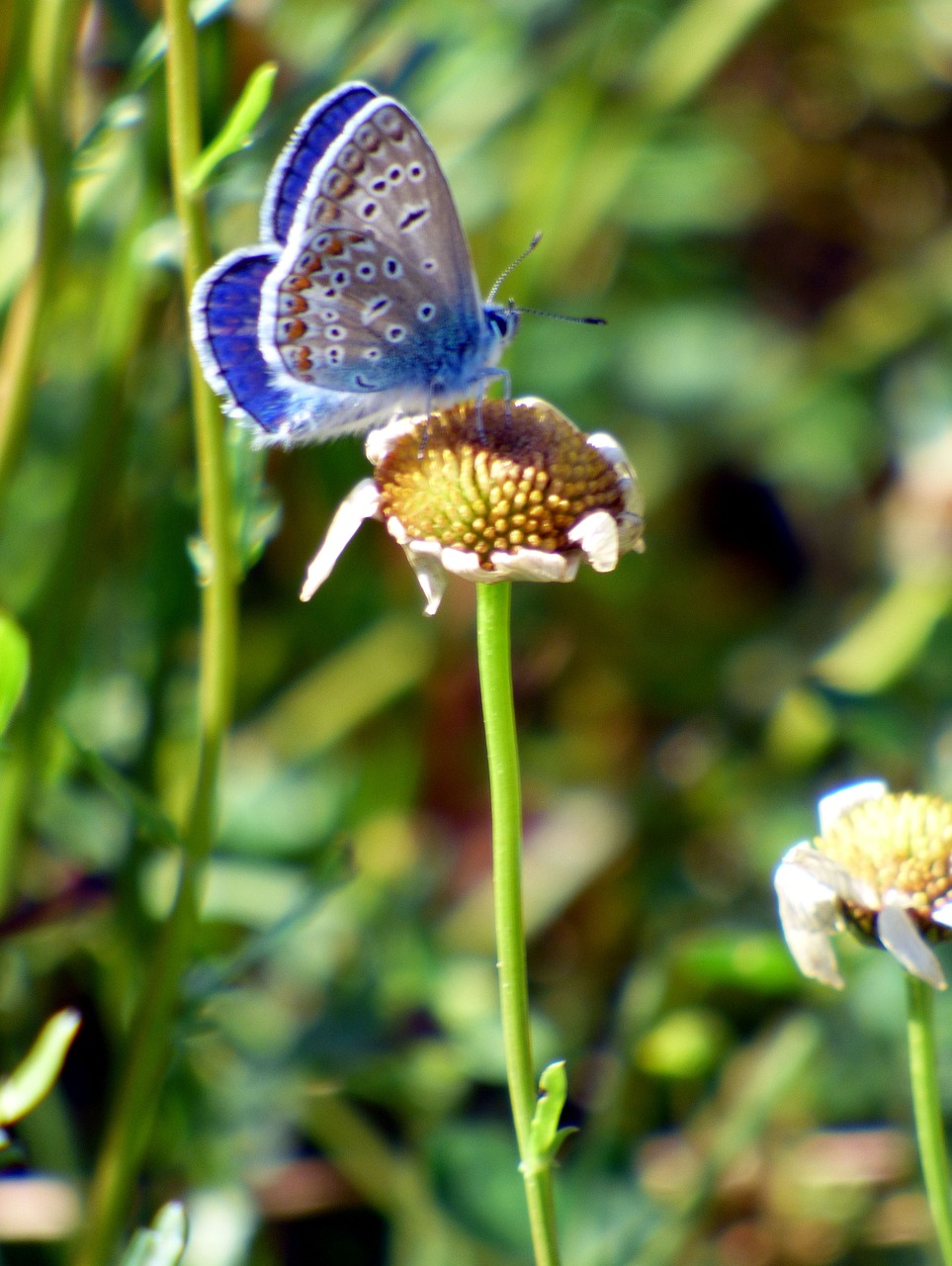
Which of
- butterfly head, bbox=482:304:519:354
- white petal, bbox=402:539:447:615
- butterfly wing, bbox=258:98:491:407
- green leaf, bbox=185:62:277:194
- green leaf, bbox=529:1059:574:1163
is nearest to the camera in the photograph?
green leaf, bbox=529:1059:574:1163

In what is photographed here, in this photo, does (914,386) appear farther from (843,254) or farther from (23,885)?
(23,885)

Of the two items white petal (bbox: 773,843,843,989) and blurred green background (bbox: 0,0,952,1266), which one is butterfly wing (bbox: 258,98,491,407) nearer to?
blurred green background (bbox: 0,0,952,1266)

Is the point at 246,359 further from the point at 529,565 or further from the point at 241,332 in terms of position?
the point at 529,565

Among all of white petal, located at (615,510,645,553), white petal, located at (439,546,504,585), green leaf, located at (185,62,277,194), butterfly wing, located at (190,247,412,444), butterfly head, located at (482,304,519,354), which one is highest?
green leaf, located at (185,62,277,194)

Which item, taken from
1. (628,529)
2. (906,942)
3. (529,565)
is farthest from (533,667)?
(906,942)

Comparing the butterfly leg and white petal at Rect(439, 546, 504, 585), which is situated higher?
the butterfly leg

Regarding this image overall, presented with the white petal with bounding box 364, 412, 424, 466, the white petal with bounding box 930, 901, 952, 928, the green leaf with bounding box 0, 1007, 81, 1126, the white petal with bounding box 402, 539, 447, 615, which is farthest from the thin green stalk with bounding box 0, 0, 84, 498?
the white petal with bounding box 930, 901, 952, 928

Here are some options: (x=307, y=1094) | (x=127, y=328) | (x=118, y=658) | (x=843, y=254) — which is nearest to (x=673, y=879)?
(x=307, y=1094)
